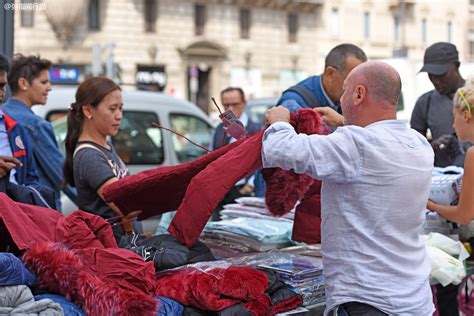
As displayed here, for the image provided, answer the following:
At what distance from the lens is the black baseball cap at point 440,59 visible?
5.49 meters

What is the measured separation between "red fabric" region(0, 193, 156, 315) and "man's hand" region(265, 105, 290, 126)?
0.72m

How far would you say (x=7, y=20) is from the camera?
4984 millimetres

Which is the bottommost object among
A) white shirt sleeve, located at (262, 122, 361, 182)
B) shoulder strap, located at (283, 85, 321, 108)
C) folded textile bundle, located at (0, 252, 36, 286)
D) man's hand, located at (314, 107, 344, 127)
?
folded textile bundle, located at (0, 252, 36, 286)

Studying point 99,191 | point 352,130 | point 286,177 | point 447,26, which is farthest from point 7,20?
point 447,26

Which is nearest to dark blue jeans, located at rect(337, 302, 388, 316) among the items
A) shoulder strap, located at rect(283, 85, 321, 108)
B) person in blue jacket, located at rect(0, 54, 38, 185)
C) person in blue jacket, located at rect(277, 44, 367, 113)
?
person in blue jacket, located at rect(277, 44, 367, 113)

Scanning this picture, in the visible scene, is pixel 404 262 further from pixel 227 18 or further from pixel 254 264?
pixel 227 18

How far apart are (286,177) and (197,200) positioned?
0.64m

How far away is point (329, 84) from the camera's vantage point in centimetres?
429

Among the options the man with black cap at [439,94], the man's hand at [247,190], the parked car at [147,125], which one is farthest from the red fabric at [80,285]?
the parked car at [147,125]

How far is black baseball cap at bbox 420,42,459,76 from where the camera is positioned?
5.49 metres

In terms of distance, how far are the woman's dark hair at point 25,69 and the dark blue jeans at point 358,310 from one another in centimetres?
326

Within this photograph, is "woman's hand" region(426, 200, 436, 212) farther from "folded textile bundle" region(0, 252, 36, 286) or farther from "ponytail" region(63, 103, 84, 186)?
"folded textile bundle" region(0, 252, 36, 286)

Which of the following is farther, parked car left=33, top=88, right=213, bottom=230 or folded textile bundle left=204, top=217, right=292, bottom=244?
parked car left=33, top=88, right=213, bottom=230

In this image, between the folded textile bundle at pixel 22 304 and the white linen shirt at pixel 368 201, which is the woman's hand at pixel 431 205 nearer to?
the white linen shirt at pixel 368 201
